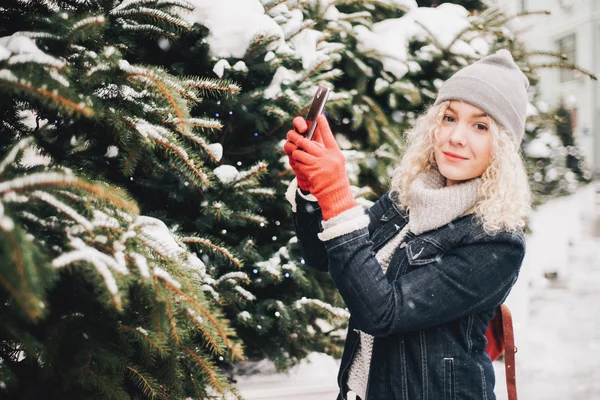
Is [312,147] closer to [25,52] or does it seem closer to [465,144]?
[465,144]

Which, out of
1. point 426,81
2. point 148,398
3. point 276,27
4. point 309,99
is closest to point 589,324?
point 426,81

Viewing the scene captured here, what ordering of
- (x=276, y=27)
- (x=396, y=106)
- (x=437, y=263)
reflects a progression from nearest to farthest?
(x=437, y=263) → (x=276, y=27) → (x=396, y=106)

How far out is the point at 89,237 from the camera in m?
1.22

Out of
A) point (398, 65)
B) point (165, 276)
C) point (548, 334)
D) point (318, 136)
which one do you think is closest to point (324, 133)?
point (318, 136)

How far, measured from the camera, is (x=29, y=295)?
3.02ft

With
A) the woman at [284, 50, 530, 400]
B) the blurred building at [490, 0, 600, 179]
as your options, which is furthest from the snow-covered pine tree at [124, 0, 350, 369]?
the blurred building at [490, 0, 600, 179]

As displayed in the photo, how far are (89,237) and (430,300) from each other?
93 centimetres

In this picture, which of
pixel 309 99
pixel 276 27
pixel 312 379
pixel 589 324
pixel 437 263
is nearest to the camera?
pixel 437 263

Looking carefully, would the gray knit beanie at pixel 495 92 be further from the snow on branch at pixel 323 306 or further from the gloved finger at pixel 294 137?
the snow on branch at pixel 323 306

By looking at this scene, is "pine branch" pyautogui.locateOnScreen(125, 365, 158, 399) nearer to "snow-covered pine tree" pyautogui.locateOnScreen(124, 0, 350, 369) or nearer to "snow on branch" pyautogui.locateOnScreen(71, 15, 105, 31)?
"snow-covered pine tree" pyautogui.locateOnScreen(124, 0, 350, 369)

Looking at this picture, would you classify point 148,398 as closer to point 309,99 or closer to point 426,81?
point 309,99

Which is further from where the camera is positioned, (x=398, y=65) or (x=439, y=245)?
(x=398, y=65)

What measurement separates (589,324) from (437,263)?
4782mm

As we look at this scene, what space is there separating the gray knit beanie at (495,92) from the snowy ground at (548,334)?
1.75 meters
